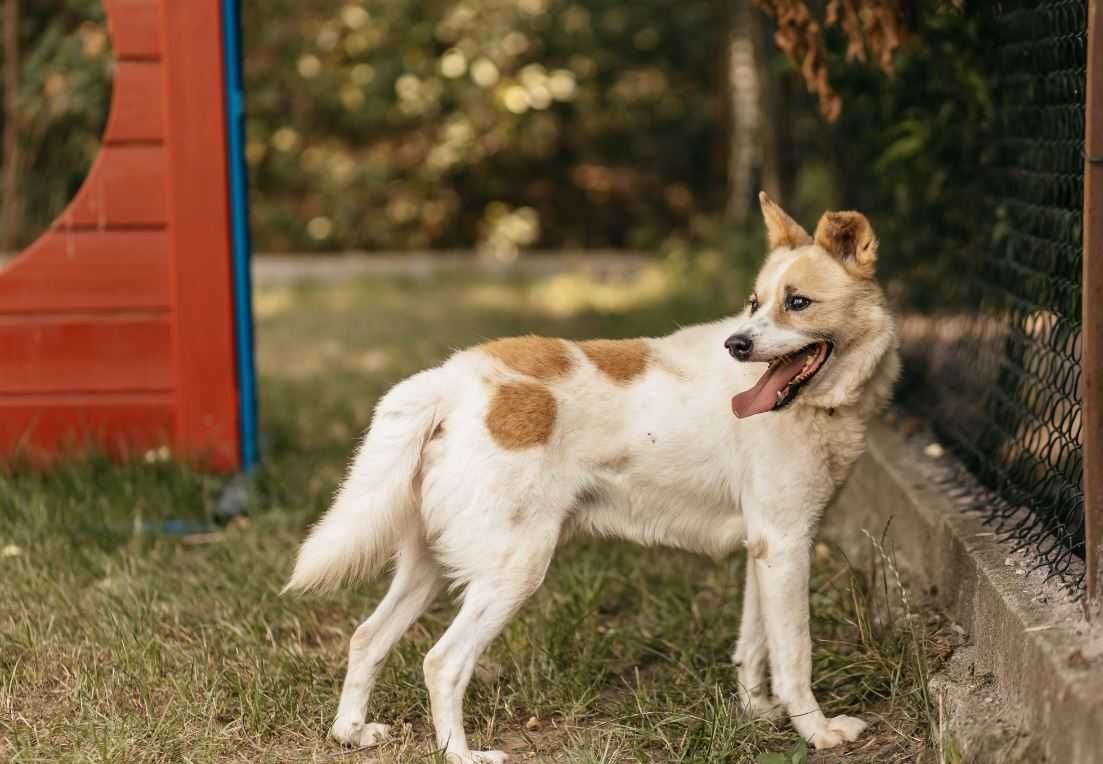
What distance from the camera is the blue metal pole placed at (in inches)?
186

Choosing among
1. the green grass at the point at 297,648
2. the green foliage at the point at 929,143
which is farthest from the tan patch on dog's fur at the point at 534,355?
the green foliage at the point at 929,143

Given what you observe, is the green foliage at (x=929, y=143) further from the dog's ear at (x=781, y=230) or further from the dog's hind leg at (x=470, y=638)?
the dog's hind leg at (x=470, y=638)

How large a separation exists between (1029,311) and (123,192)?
298 centimetres

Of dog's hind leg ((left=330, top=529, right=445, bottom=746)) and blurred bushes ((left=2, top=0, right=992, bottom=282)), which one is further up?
blurred bushes ((left=2, top=0, right=992, bottom=282))

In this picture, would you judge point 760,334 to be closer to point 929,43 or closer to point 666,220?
point 929,43

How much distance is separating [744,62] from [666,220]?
2.49m

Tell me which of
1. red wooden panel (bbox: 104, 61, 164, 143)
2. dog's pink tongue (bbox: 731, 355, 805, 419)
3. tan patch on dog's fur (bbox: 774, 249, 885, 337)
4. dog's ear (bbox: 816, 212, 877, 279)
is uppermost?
red wooden panel (bbox: 104, 61, 164, 143)

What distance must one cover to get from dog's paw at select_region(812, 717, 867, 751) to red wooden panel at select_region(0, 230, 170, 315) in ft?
9.17

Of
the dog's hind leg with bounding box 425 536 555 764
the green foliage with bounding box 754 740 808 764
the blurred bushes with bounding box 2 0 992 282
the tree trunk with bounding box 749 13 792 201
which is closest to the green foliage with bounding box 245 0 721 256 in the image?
the blurred bushes with bounding box 2 0 992 282

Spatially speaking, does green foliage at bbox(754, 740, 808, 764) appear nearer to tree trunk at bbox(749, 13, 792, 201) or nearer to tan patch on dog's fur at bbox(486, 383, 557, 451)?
tan patch on dog's fur at bbox(486, 383, 557, 451)

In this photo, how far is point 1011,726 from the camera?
270cm

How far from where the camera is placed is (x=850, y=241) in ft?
10.3

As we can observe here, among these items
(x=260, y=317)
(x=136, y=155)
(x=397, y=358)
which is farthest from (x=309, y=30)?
(x=136, y=155)

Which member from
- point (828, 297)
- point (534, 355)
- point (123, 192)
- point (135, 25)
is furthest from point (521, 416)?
point (135, 25)
